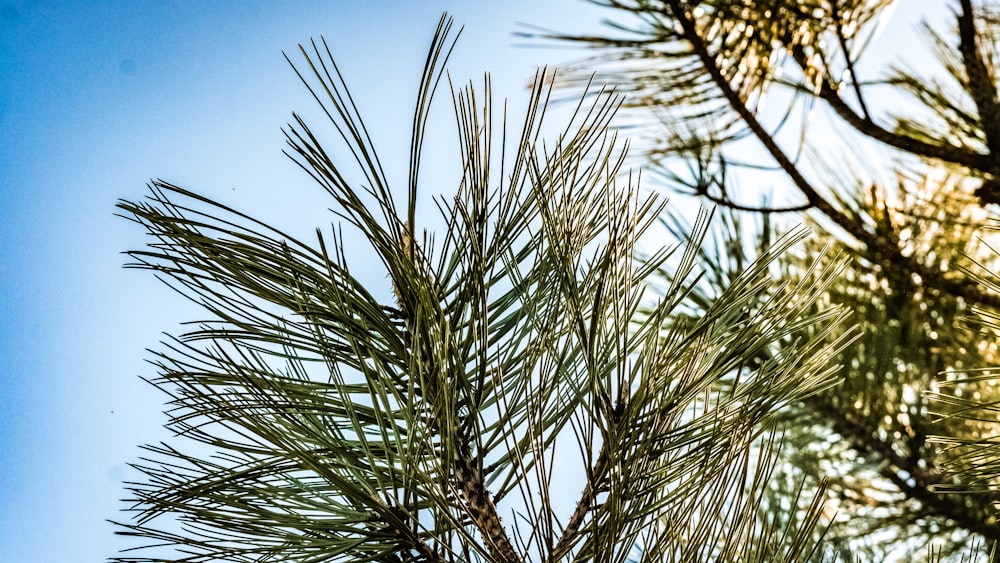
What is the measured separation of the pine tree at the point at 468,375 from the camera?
1.04 ft

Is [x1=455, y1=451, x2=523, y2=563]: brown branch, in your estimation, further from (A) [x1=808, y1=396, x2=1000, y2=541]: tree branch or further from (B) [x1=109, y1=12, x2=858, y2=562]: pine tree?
(A) [x1=808, y1=396, x2=1000, y2=541]: tree branch

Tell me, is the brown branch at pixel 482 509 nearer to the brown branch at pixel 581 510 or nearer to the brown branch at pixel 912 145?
the brown branch at pixel 581 510

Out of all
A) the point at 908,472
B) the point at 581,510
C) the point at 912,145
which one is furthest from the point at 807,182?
the point at 581,510

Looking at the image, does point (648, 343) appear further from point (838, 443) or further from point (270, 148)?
point (270, 148)

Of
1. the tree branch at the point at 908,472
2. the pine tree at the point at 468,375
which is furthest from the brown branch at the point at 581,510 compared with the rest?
the tree branch at the point at 908,472

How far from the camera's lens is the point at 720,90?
2.77 ft

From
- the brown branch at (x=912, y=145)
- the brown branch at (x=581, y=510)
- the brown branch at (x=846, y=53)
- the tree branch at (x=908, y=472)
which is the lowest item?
the brown branch at (x=581, y=510)

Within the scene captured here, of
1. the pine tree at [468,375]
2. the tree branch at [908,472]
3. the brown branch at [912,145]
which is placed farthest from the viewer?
the tree branch at [908,472]

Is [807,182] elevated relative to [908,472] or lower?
elevated

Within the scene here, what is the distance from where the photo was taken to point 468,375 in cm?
36

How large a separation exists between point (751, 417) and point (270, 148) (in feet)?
3.64

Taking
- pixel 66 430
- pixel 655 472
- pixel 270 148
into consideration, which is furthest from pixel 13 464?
pixel 655 472

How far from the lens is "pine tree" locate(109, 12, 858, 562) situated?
0.32 meters

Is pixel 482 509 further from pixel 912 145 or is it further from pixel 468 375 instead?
pixel 912 145
